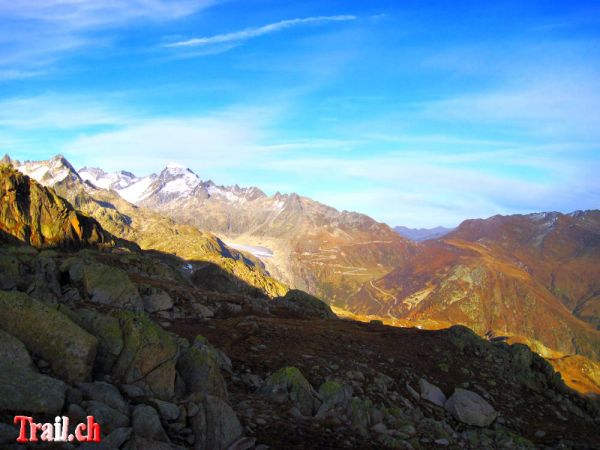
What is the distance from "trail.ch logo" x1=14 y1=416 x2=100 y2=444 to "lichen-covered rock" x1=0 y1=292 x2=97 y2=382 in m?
2.78

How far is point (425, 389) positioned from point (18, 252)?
1307 inches

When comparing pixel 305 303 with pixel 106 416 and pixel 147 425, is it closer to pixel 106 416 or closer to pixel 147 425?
pixel 147 425

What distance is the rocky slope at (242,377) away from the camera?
40.4ft

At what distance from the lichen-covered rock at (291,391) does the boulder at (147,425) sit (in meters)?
7.43

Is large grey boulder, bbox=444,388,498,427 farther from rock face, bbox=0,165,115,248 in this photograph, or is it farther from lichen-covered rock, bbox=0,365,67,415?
rock face, bbox=0,165,115,248

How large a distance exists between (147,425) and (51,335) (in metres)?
4.38

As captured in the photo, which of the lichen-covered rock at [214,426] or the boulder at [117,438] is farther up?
the boulder at [117,438]

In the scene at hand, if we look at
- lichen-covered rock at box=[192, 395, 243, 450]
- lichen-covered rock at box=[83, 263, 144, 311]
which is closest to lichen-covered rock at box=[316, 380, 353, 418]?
lichen-covered rock at box=[192, 395, 243, 450]

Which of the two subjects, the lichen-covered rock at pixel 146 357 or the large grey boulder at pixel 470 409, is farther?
the large grey boulder at pixel 470 409

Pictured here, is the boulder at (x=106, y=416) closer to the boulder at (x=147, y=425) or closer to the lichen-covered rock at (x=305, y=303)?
the boulder at (x=147, y=425)

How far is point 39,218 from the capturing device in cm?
12650

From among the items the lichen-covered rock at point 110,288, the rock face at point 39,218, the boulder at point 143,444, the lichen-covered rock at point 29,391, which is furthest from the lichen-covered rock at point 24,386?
the rock face at point 39,218

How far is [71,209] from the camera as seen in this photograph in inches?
5404

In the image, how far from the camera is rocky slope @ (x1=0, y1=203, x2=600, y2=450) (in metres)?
12.3
